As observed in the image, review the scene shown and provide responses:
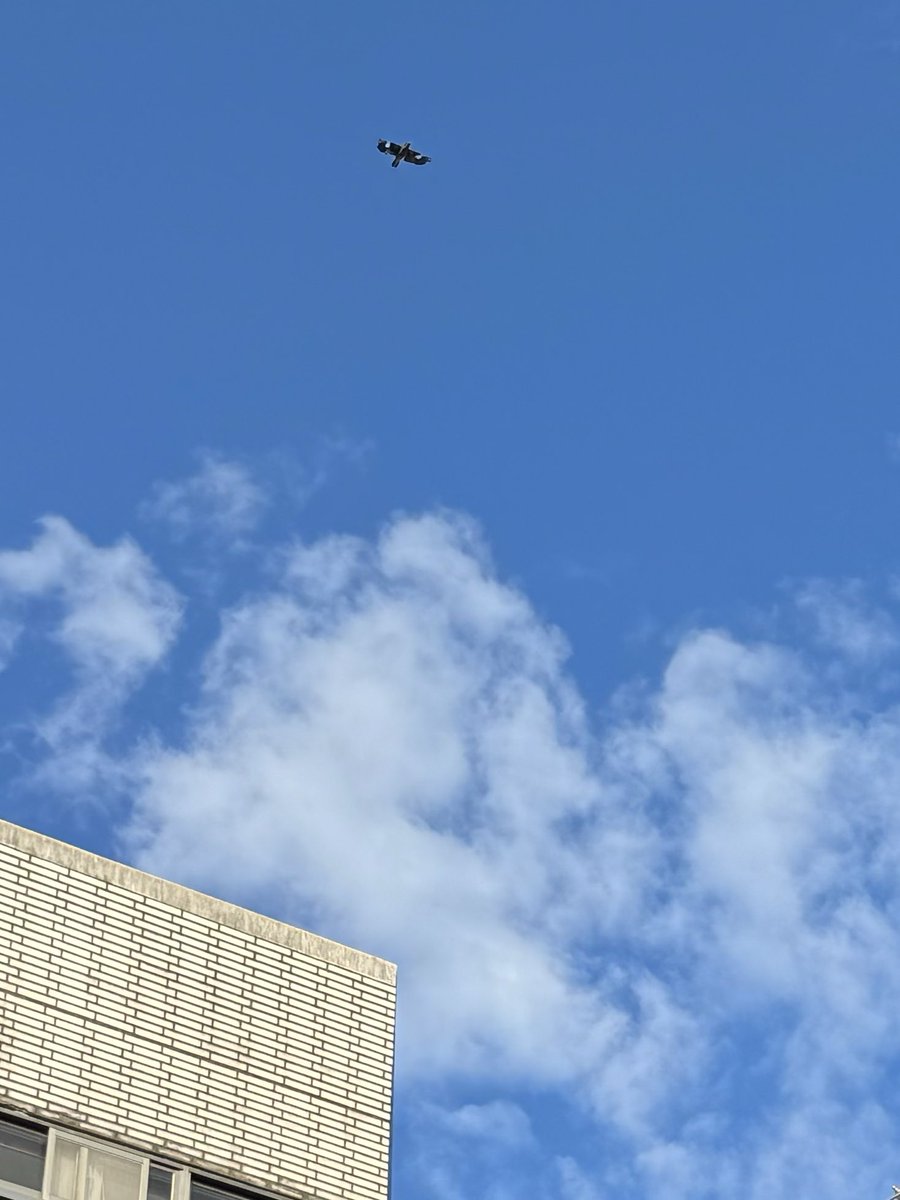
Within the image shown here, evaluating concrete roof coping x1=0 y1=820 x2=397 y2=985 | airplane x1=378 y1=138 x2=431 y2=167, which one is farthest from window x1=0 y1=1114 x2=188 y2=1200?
airplane x1=378 y1=138 x2=431 y2=167

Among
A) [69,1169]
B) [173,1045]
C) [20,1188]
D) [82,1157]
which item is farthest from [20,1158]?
[173,1045]

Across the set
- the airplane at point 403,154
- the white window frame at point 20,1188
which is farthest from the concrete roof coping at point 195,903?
the airplane at point 403,154

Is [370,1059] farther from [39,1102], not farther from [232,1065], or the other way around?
[39,1102]

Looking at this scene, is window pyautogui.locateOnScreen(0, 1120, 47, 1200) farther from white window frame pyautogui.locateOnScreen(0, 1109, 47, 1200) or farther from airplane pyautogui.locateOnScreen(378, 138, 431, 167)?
airplane pyautogui.locateOnScreen(378, 138, 431, 167)

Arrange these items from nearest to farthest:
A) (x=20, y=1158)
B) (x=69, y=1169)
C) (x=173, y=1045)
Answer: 1. (x=20, y=1158)
2. (x=69, y=1169)
3. (x=173, y=1045)

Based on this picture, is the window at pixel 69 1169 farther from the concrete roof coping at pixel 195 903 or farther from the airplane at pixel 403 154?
the airplane at pixel 403 154

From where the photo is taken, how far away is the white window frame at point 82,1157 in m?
31.7

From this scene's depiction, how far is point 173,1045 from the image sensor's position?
111 ft

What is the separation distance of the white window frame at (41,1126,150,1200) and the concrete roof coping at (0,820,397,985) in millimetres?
3829

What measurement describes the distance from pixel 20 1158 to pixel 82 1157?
0.80m

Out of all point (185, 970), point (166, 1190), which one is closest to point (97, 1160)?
point (166, 1190)

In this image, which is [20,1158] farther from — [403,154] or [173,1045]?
[403,154]

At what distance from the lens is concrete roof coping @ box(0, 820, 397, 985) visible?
112 feet

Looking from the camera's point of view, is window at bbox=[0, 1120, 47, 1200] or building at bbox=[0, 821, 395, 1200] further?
building at bbox=[0, 821, 395, 1200]
